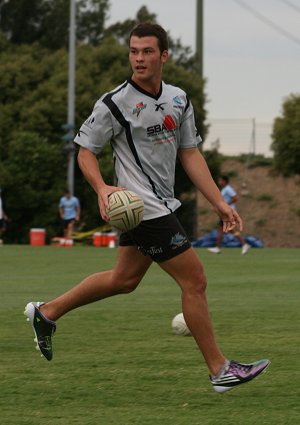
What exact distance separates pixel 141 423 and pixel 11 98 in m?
43.8

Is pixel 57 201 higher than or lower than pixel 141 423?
lower

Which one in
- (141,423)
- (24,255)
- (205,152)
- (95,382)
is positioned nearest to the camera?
(141,423)

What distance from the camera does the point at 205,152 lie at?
48750 mm

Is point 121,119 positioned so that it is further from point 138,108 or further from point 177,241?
point 177,241

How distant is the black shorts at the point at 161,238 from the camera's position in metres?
7.89

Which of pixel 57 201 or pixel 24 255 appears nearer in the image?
pixel 24 255

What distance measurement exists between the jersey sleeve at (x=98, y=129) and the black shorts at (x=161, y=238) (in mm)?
581

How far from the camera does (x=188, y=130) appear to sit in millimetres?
8195

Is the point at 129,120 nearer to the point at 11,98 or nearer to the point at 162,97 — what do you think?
the point at 162,97

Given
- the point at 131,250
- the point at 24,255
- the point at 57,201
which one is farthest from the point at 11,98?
the point at 131,250

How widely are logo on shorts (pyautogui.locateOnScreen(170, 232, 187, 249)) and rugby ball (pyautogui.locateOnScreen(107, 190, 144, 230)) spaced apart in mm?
255

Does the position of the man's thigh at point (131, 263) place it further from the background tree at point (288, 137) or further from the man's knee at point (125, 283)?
A: the background tree at point (288, 137)

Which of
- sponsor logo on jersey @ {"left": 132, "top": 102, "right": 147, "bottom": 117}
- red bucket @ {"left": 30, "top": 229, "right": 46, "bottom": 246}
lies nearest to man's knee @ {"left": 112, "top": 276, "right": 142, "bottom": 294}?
sponsor logo on jersey @ {"left": 132, "top": 102, "right": 147, "bottom": 117}

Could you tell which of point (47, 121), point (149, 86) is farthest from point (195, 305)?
point (47, 121)
